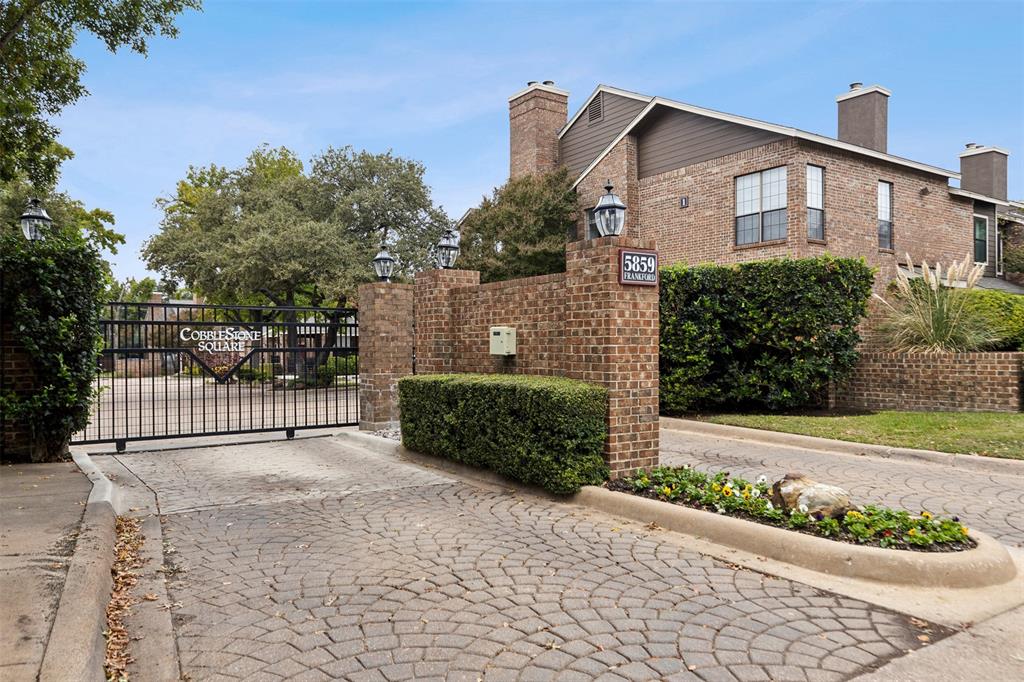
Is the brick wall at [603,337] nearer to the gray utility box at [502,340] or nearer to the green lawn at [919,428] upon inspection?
the gray utility box at [502,340]

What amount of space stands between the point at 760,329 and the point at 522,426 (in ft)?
22.0

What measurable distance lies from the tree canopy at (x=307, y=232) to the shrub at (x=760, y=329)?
12.8 m

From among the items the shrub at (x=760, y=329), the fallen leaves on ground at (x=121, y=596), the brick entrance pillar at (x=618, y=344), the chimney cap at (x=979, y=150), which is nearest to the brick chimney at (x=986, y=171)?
the chimney cap at (x=979, y=150)

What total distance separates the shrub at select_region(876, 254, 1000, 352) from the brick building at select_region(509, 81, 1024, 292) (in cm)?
449

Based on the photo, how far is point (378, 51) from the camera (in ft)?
31.0

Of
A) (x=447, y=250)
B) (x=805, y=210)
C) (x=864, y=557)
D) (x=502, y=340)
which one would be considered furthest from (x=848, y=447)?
(x=805, y=210)

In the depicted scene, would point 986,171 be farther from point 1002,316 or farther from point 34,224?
point 34,224

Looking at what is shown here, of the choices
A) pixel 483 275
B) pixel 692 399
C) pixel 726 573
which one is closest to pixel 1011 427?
pixel 692 399

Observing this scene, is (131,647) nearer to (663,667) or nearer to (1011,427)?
(663,667)

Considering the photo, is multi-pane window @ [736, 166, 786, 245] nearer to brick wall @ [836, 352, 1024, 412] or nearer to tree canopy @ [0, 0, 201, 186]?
brick wall @ [836, 352, 1024, 412]

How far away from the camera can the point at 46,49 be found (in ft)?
28.8

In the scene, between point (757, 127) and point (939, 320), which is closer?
point (939, 320)

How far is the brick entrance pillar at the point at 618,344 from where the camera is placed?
20.8 feet

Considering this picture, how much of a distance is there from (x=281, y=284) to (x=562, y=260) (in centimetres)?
955
